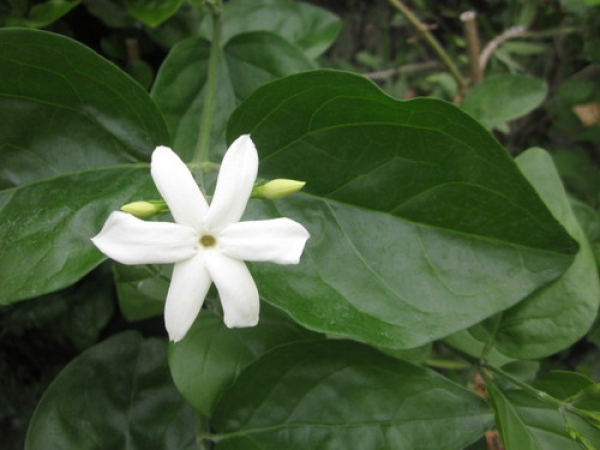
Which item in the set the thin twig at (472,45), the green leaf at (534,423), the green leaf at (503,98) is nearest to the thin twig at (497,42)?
the thin twig at (472,45)

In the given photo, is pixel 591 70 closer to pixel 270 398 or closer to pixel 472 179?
pixel 472 179

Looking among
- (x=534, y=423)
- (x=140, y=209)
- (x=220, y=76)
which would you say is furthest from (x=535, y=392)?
(x=220, y=76)

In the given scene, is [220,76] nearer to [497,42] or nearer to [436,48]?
[436,48]

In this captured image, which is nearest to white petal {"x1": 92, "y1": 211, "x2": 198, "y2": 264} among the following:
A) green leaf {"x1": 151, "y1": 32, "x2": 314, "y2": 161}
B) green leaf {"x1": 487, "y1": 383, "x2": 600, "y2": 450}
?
green leaf {"x1": 151, "y1": 32, "x2": 314, "y2": 161}

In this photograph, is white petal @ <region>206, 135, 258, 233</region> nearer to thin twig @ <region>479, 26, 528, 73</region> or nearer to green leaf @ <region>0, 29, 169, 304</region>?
green leaf @ <region>0, 29, 169, 304</region>

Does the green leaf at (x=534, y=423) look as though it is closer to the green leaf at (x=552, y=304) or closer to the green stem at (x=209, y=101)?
the green leaf at (x=552, y=304)

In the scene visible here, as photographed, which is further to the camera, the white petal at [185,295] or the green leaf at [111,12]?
the green leaf at [111,12]

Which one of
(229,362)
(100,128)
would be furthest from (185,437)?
(100,128)
